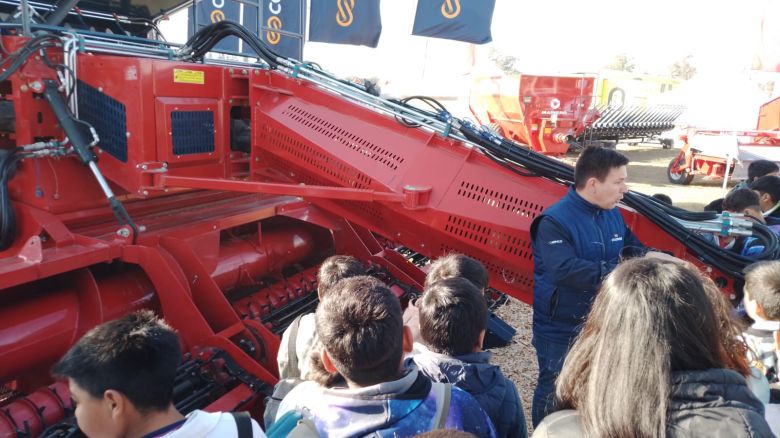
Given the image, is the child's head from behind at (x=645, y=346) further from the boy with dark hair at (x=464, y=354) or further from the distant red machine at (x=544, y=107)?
the distant red machine at (x=544, y=107)

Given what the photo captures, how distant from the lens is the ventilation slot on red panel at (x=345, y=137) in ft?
10.6

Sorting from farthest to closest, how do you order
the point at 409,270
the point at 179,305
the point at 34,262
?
the point at 409,270 → the point at 179,305 → the point at 34,262

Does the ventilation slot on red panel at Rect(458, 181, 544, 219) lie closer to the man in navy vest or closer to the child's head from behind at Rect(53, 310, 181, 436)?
the man in navy vest

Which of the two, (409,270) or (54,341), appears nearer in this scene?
(54,341)

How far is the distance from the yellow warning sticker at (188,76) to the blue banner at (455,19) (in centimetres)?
613

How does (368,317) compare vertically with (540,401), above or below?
above

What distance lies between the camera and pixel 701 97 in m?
22.0

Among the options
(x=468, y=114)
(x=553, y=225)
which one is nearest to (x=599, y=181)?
(x=553, y=225)

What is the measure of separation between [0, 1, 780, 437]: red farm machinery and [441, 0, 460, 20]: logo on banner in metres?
5.98

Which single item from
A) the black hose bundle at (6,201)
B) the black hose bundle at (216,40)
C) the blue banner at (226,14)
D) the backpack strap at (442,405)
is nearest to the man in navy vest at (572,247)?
the backpack strap at (442,405)

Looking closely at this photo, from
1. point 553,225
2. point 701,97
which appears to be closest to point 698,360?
point 553,225

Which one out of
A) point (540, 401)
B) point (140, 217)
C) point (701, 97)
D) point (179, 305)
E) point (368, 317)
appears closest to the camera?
point (368, 317)

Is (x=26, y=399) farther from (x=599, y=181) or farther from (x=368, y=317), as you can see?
(x=599, y=181)

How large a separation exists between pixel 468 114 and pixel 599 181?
1599 centimetres
